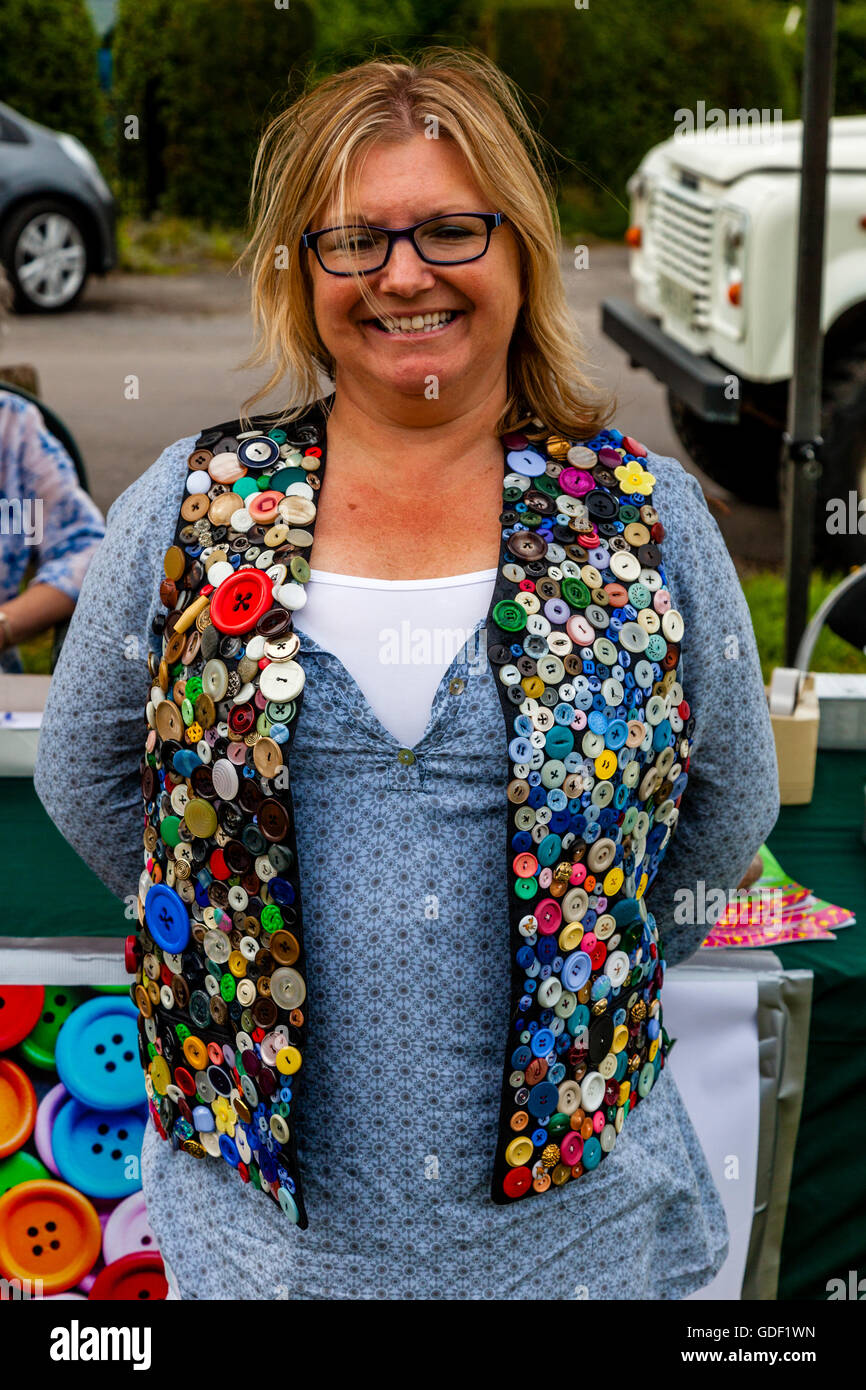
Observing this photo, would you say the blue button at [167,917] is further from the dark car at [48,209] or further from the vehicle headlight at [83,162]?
the vehicle headlight at [83,162]

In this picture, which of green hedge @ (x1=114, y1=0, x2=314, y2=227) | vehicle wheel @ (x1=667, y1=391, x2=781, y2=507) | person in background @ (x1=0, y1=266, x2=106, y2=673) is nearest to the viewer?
person in background @ (x1=0, y1=266, x2=106, y2=673)

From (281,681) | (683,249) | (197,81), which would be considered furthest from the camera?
(197,81)

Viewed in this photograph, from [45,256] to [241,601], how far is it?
9054mm

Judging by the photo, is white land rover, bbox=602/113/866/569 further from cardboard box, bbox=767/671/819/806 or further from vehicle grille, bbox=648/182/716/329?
cardboard box, bbox=767/671/819/806

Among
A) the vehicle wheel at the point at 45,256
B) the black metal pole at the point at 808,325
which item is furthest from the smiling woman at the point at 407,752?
the vehicle wheel at the point at 45,256

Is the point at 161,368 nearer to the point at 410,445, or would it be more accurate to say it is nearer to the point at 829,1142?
the point at 829,1142

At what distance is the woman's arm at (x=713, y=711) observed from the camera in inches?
57.1

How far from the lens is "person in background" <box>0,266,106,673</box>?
3004 mm

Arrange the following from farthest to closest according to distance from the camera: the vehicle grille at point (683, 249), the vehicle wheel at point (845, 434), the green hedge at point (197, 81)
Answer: the green hedge at point (197, 81) → the vehicle grille at point (683, 249) → the vehicle wheel at point (845, 434)

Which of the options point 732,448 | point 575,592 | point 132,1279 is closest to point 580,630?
point 575,592

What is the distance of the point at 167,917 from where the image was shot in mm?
1423

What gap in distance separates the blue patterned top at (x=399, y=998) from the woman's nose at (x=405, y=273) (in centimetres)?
28

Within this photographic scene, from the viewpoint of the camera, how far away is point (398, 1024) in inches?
53.4

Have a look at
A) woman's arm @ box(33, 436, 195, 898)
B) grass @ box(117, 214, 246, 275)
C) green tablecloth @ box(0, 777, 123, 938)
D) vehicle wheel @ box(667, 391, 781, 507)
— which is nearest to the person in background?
green tablecloth @ box(0, 777, 123, 938)
